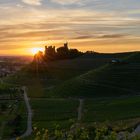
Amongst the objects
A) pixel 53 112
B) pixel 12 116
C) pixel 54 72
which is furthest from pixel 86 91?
pixel 54 72

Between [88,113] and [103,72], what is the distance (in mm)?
52874

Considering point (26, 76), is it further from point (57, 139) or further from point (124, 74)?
point (57, 139)

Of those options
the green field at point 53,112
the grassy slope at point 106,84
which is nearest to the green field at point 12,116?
the green field at point 53,112

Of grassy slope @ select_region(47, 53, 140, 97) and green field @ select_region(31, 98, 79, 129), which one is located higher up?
grassy slope @ select_region(47, 53, 140, 97)

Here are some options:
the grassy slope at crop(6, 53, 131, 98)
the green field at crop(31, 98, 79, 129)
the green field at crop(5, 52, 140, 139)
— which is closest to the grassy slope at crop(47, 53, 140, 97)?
the green field at crop(5, 52, 140, 139)

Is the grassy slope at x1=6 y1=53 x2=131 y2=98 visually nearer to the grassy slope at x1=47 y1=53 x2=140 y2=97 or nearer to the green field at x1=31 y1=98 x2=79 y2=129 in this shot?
the grassy slope at x1=47 y1=53 x2=140 y2=97

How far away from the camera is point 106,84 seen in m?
123

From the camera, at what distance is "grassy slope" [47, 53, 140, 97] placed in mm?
116938

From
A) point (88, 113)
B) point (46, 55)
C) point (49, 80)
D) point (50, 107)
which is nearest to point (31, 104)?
point (50, 107)

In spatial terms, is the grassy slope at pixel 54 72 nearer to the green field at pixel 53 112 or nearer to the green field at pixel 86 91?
the green field at pixel 86 91

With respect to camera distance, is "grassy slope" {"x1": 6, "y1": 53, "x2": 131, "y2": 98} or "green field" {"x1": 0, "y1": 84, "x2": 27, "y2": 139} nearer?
"green field" {"x1": 0, "y1": 84, "x2": 27, "y2": 139}

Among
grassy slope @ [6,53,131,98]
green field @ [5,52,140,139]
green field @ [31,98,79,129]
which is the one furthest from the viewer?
grassy slope @ [6,53,131,98]

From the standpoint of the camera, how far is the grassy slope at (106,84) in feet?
384

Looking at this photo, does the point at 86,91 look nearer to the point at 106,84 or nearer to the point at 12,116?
the point at 106,84
